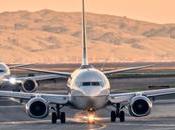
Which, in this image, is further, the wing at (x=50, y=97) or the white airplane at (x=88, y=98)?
the wing at (x=50, y=97)

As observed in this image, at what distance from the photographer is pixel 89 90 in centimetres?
5053

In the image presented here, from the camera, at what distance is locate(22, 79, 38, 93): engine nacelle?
90500 mm

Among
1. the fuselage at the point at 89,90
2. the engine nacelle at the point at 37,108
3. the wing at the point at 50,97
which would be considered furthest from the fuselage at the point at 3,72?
the engine nacelle at the point at 37,108

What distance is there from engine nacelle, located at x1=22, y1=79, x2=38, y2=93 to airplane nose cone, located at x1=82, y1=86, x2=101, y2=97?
131 feet

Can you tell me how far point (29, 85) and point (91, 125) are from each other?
41.6 metres

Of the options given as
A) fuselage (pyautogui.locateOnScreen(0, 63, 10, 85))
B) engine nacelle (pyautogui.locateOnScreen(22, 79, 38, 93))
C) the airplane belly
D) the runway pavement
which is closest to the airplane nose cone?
the airplane belly

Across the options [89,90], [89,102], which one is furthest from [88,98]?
[89,90]

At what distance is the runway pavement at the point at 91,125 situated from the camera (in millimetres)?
48188

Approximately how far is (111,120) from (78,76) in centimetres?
329

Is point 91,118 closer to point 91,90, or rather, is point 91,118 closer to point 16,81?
point 91,90

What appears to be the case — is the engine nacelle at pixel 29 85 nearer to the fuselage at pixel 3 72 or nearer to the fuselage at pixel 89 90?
the fuselage at pixel 3 72

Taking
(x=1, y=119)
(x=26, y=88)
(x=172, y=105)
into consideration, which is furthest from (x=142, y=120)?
(x=26, y=88)

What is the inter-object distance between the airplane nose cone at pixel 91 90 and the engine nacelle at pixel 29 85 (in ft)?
131

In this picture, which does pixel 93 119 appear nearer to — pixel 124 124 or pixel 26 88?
pixel 124 124
